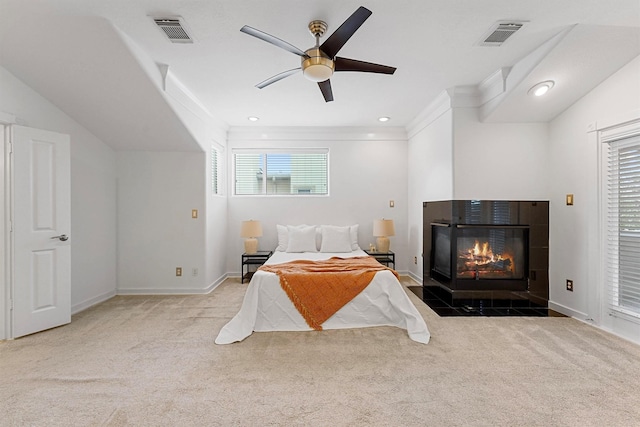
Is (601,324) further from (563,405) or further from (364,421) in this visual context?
(364,421)

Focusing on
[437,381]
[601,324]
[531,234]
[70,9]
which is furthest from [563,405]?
[70,9]

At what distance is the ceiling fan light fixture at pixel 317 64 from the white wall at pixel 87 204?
A: 2.90 meters

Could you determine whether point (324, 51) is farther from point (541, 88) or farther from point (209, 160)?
point (209, 160)

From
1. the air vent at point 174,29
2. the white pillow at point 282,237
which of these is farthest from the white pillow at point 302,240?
the air vent at point 174,29

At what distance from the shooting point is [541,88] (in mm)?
3135

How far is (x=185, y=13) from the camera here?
89.9 inches

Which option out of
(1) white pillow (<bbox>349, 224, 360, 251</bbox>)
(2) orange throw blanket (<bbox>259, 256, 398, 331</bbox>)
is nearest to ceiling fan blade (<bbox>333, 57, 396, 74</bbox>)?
(2) orange throw blanket (<bbox>259, 256, 398, 331</bbox>)

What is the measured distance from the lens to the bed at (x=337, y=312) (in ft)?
9.68

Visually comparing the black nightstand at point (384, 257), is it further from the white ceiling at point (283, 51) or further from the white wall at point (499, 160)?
the white ceiling at point (283, 51)

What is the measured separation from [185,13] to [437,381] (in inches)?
126

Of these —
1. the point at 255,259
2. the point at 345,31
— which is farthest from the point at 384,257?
the point at 345,31

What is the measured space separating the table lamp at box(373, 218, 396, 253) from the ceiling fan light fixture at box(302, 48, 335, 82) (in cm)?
307

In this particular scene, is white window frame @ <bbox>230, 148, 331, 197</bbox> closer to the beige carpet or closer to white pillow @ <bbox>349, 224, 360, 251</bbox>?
white pillow @ <bbox>349, 224, 360, 251</bbox>

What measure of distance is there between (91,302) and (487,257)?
A: 5.01 meters
